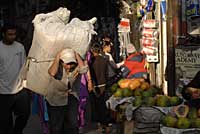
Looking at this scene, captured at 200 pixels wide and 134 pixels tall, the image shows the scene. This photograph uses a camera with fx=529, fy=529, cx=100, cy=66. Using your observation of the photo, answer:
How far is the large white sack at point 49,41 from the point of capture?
6031mm

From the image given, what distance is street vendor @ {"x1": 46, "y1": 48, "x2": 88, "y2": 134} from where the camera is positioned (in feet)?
19.3

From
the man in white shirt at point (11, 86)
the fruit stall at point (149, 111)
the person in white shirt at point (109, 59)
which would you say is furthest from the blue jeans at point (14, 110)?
the person in white shirt at point (109, 59)

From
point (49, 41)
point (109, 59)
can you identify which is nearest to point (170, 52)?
point (109, 59)

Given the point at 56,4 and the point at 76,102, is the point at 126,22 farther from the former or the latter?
the point at 76,102

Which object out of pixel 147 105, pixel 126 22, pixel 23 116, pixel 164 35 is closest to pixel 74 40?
pixel 147 105

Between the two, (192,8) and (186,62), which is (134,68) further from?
(186,62)

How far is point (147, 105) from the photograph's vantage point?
19.8ft

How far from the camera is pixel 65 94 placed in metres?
6.10

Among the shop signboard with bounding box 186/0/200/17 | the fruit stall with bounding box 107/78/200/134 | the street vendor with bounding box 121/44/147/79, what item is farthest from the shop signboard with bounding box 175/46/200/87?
the street vendor with bounding box 121/44/147/79

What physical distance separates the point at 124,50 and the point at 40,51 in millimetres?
6473

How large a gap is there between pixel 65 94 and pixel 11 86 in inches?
48.6

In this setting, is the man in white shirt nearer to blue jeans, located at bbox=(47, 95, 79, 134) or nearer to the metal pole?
blue jeans, located at bbox=(47, 95, 79, 134)

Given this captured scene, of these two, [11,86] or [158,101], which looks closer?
[158,101]

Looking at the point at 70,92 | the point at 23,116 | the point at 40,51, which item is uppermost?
the point at 40,51
